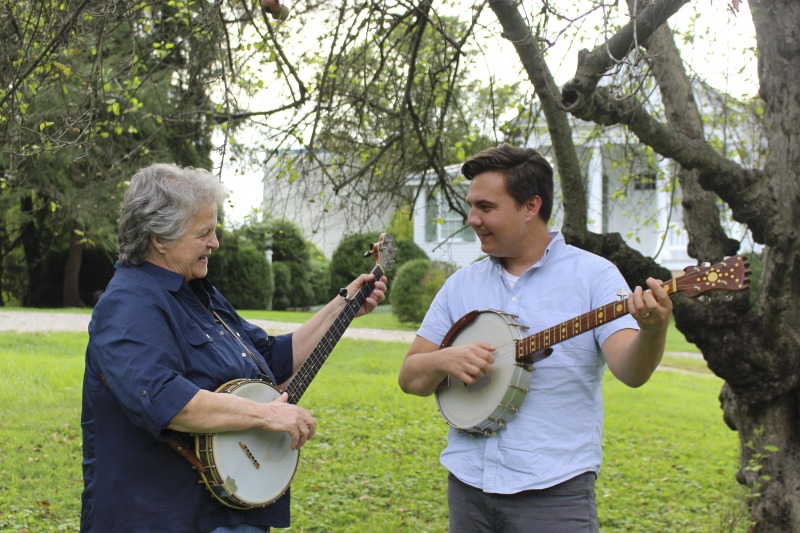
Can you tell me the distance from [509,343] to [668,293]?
1.76ft

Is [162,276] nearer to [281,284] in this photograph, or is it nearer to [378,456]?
[378,456]

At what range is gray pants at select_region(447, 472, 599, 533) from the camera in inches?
102

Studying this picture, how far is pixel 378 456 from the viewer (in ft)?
24.3

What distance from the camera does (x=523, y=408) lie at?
2.73 m

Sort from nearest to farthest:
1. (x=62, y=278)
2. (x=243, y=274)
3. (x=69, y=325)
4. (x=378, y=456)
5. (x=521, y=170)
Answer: (x=521, y=170), (x=378, y=456), (x=69, y=325), (x=62, y=278), (x=243, y=274)

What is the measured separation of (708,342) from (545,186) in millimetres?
2263

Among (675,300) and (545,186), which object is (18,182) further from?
(675,300)

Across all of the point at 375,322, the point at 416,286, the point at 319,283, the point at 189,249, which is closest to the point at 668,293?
the point at 189,249

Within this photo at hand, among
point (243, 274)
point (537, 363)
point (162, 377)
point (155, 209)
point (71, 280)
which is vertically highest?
point (243, 274)

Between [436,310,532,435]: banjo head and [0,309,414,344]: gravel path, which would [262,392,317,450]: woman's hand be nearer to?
[436,310,532,435]: banjo head

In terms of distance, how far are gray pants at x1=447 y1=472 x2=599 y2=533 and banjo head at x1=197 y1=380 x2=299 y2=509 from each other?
0.66 meters

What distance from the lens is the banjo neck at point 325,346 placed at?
10.2 feet

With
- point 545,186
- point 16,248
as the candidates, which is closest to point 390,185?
point 545,186

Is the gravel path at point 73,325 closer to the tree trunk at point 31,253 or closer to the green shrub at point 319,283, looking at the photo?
the tree trunk at point 31,253
